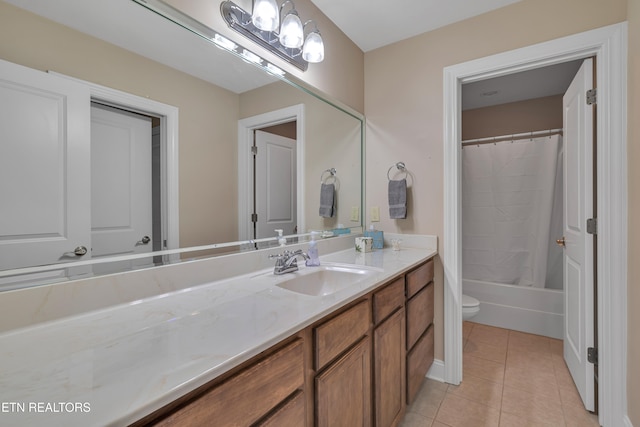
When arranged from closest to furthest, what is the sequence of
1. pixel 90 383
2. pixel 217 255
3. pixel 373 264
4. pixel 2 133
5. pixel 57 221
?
1. pixel 90 383
2. pixel 2 133
3. pixel 57 221
4. pixel 217 255
5. pixel 373 264

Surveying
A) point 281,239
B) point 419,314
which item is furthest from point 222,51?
A: point 419,314

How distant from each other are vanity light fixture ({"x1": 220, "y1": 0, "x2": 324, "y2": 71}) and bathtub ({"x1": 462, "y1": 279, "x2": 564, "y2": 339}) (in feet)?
8.91

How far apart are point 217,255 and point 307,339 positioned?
1.95 ft

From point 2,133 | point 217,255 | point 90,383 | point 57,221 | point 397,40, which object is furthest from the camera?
point 397,40

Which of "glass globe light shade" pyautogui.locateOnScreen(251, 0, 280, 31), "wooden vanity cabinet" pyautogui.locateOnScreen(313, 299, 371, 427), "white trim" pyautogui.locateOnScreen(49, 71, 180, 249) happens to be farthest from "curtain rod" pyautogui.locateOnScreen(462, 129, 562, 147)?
"white trim" pyautogui.locateOnScreen(49, 71, 180, 249)

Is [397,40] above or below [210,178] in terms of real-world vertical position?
above

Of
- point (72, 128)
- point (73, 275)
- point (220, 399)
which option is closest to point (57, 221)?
point (73, 275)

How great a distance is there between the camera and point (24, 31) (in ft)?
2.51

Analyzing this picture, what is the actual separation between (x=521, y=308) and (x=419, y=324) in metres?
1.71

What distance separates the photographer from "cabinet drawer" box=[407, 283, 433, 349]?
1.55 meters

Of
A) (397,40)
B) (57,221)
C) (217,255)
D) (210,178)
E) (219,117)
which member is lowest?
(217,255)

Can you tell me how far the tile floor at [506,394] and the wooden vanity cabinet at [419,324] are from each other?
6.3 inches

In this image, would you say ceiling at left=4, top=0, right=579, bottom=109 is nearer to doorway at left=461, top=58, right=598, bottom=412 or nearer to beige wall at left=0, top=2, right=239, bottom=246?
beige wall at left=0, top=2, right=239, bottom=246

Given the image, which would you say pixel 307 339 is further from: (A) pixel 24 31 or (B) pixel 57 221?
(A) pixel 24 31
